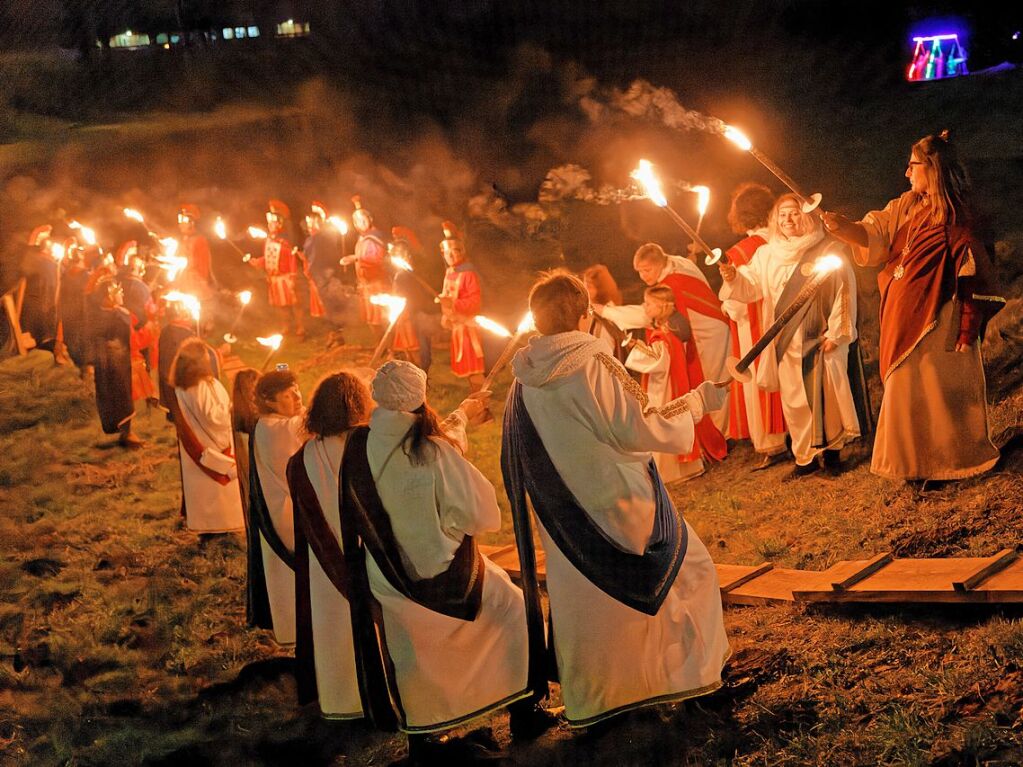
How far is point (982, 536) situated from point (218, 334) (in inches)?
469

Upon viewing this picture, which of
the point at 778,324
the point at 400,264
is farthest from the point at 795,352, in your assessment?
the point at 400,264

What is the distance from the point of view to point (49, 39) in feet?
70.5

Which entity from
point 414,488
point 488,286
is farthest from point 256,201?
point 414,488

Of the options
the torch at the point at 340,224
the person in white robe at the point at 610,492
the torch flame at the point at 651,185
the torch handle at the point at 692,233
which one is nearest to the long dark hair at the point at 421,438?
the person in white robe at the point at 610,492

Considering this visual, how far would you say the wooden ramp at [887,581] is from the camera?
4719 millimetres

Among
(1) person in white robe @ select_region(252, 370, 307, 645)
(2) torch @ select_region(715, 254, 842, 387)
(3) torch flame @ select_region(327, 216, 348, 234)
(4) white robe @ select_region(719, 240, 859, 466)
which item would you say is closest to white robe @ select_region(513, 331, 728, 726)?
(2) torch @ select_region(715, 254, 842, 387)

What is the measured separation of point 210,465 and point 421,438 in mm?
3901

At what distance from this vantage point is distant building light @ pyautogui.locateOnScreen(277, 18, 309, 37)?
1948 cm

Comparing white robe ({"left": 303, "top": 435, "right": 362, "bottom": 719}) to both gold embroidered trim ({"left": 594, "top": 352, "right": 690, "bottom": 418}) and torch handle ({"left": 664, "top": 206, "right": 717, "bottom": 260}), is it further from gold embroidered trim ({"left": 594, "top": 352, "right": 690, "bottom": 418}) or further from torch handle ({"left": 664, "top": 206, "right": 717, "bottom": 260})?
torch handle ({"left": 664, "top": 206, "right": 717, "bottom": 260})

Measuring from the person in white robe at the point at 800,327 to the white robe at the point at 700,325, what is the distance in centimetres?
59

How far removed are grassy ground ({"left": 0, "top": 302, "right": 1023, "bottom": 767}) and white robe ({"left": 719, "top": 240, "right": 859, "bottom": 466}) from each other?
37cm

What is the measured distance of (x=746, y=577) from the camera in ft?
19.5

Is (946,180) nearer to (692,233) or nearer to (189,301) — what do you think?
(692,233)

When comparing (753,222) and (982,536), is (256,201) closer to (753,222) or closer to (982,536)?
(753,222)
